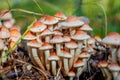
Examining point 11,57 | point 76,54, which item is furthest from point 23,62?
point 76,54

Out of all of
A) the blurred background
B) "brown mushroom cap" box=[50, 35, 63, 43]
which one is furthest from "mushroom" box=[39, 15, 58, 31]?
the blurred background

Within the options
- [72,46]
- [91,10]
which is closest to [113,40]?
[72,46]

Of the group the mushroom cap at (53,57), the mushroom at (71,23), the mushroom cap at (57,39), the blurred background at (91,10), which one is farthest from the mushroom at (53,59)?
the blurred background at (91,10)

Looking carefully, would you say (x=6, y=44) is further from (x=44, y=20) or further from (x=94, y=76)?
(x=94, y=76)

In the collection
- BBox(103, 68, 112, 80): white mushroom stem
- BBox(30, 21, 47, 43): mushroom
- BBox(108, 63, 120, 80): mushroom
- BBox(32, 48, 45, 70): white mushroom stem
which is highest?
BBox(30, 21, 47, 43): mushroom

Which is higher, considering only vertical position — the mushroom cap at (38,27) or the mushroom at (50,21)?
the mushroom at (50,21)

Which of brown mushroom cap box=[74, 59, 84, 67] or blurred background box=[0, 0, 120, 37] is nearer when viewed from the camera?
brown mushroom cap box=[74, 59, 84, 67]

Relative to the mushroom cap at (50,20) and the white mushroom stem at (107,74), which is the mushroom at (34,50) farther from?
the white mushroom stem at (107,74)

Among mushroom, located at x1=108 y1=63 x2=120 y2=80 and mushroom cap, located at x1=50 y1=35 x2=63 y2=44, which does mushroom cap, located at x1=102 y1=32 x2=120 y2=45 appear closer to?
mushroom, located at x1=108 y1=63 x2=120 y2=80
